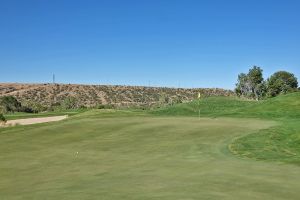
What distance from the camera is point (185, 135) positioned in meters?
26.0

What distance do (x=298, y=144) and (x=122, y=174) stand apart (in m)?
11.2

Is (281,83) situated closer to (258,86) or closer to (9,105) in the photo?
(258,86)

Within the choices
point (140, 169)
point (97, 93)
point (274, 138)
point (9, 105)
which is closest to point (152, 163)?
point (140, 169)

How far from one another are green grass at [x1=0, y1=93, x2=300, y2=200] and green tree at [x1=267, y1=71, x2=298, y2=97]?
90.4 meters

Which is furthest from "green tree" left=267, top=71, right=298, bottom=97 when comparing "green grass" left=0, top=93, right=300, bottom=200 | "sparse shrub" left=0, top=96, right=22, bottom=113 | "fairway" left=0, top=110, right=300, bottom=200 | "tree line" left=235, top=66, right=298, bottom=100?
"fairway" left=0, top=110, right=300, bottom=200

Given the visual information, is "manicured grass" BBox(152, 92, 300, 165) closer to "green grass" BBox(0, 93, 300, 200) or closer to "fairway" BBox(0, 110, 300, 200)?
"green grass" BBox(0, 93, 300, 200)

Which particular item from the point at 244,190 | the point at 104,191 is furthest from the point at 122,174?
the point at 244,190

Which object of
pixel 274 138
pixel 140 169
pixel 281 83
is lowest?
pixel 140 169

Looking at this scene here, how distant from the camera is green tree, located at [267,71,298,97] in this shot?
117412 mm

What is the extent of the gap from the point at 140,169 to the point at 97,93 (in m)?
141

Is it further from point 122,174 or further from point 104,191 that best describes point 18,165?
point 104,191

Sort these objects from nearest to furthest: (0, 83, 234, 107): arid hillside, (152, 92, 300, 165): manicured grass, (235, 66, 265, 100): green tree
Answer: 1. (152, 92, 300, 165): manicured grass
2. (235, 66, 265, 100): green tree
3. (0, 83, 234, 107): arid hillside

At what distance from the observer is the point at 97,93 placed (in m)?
155

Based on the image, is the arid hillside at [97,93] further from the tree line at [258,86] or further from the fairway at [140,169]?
the fairway at [140,169]
